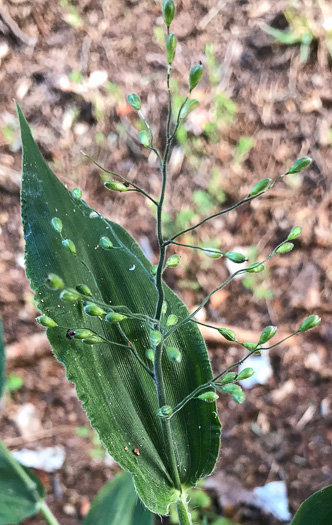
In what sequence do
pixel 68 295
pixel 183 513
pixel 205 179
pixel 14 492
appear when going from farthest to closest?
pixel 205 179 → pixel 14 492 → pixel 183 513 → pixel 68 295

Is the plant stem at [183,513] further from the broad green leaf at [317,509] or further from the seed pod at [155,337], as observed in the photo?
the seed pod at [155,337]

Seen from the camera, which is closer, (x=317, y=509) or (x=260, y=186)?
(x=260, y=186)

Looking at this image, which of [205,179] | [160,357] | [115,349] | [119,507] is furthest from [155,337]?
[205,179]

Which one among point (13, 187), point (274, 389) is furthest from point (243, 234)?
point (13, 187)

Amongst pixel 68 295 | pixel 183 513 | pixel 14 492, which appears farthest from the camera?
pixel 14 492

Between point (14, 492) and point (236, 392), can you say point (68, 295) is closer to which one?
point (236, 392)

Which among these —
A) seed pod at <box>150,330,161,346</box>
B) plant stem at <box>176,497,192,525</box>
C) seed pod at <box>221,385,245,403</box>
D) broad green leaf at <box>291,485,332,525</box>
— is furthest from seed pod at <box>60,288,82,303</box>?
broad green leaf at <box>291,485,332,525</box>

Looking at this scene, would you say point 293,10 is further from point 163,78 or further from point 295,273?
point 295,273

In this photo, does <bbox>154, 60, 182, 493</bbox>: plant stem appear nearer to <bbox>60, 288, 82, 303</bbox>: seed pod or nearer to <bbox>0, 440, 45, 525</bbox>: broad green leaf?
<bbox>60, 288, 82, 303</bbox>: seed pod
